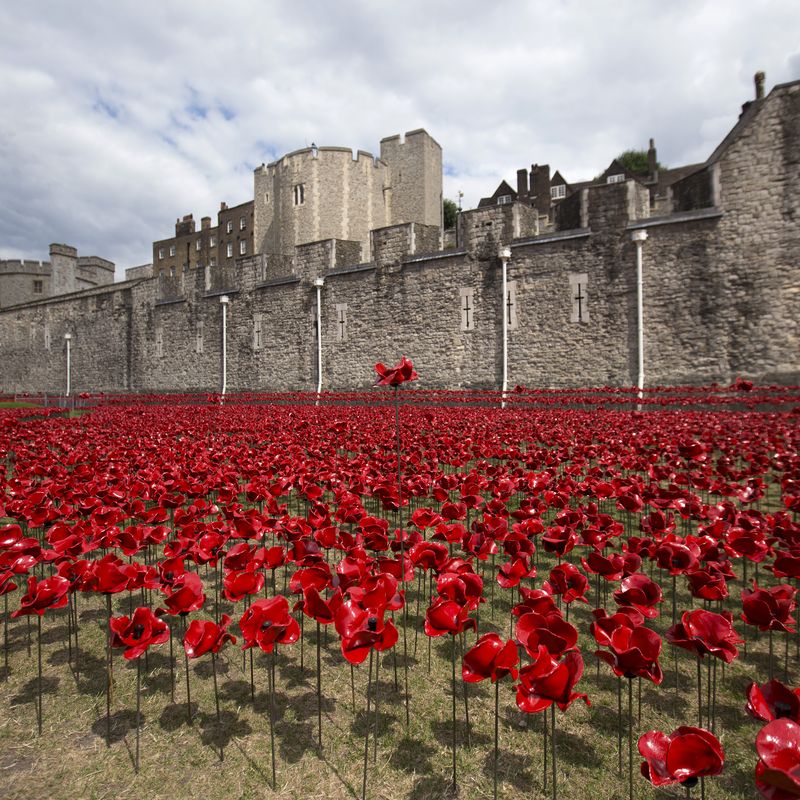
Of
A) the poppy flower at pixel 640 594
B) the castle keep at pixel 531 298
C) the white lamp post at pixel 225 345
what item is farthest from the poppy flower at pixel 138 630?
the white lamp post at pixel 225 345

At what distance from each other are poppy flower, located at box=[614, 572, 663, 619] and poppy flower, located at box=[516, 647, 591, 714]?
0.69 metres

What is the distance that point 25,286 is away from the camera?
184 ft

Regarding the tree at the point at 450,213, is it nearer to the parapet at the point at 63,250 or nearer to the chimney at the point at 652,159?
the chimney at the point at 652,159

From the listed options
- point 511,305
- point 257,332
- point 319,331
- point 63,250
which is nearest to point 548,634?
point 511,305

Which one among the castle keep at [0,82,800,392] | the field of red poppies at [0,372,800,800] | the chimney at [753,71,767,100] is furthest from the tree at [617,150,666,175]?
the field of red poppies at [0,372,800,800]

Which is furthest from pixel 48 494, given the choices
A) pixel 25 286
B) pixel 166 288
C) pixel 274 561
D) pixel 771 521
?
pixel 25 286

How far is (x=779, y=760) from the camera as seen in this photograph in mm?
1115

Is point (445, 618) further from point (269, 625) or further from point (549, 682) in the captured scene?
point (269, 625)

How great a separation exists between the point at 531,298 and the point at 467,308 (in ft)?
7.90

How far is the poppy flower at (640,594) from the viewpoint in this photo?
2076 mm

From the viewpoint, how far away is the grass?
6.43 ft

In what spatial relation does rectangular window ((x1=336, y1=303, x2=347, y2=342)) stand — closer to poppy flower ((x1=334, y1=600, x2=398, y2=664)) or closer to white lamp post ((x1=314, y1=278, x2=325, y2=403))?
white lamp post ((x1=314, y1=278, x2=325, y2=403))

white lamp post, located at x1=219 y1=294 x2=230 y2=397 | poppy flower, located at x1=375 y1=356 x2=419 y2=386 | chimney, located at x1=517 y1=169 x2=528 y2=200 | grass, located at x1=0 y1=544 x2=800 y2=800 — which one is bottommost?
grass, located at x1=0 y1=544 x2=800 y2=800

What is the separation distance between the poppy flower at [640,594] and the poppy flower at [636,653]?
0.44m
